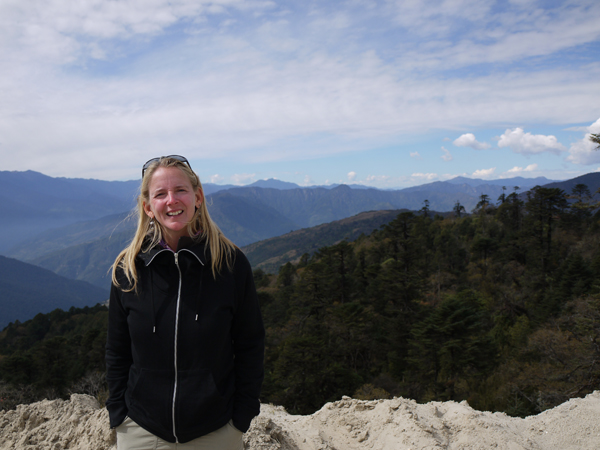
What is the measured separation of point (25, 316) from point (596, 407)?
9180 inches

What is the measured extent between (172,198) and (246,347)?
126cm

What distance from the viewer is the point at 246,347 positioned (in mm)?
2582

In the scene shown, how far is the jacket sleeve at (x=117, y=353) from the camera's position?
257 cm

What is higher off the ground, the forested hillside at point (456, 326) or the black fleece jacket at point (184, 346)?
the black fleece jacket at point (184, 346)

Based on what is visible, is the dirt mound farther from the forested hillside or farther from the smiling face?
the forested hillside

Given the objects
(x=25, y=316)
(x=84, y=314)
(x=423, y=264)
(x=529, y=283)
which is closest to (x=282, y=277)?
(x=423, y=264)

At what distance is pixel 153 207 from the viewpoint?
2619 millimetres

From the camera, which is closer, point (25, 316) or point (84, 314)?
point (84, 314)

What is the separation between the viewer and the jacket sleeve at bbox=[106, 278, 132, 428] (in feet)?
8.43

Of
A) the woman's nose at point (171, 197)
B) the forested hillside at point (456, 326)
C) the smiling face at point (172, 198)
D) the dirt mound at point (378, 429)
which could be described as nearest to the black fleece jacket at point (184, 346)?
the smiling face at point (172, 198)

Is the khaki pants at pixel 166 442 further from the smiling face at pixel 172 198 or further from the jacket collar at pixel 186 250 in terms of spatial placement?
the smiling face at pixel 172 198

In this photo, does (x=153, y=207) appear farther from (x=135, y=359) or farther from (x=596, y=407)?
(x=596, y=407)

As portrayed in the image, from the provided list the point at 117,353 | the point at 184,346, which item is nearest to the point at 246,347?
the point at 184,346

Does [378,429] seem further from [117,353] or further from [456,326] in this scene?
[456,326]
